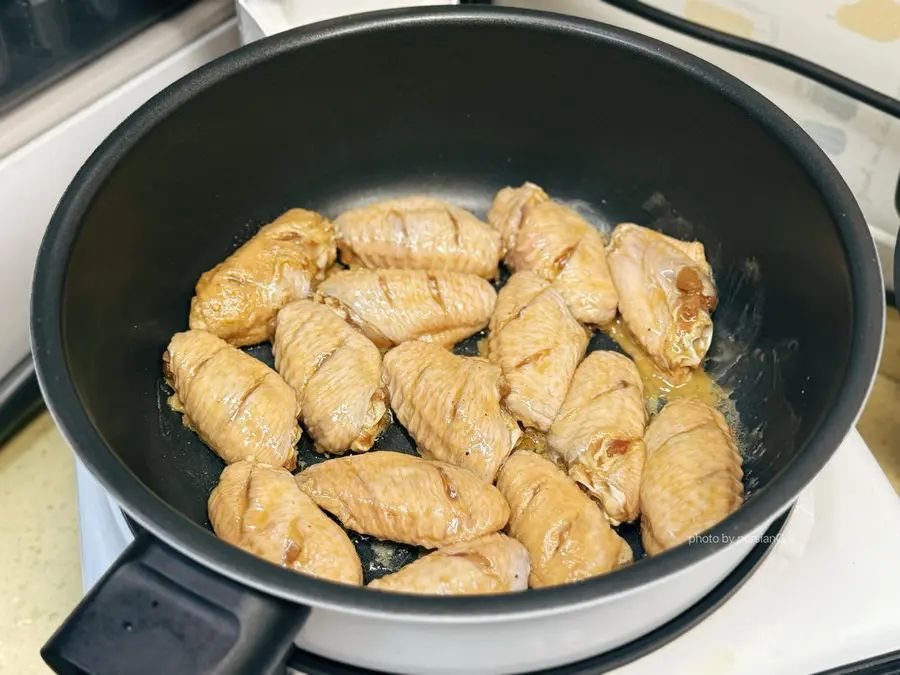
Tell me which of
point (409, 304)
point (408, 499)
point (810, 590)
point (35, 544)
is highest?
point (409, 304)

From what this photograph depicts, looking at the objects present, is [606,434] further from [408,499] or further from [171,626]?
[171,626]

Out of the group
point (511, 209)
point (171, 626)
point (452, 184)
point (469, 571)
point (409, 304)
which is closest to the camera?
point (171, 626)

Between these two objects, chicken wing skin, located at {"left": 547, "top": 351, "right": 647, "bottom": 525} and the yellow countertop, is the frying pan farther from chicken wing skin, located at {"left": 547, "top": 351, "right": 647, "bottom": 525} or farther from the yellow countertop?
the yellow countertop

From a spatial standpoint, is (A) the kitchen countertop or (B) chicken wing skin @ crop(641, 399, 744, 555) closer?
(B) chicken wing skin @ crop(641, 399, 744, 555)

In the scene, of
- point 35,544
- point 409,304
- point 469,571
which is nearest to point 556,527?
point 469,571

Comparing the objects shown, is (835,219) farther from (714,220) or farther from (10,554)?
(10,554)

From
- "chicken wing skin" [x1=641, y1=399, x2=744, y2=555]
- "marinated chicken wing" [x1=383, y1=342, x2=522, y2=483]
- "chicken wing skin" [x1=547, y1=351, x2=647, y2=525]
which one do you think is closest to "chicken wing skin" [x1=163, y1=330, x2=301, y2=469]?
"marinated chicken wing" [x1=383, y1=342, x2=522, y2=483]

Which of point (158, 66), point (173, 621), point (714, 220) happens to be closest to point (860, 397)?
point (714, 220)
